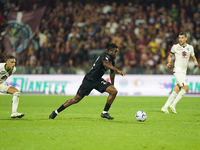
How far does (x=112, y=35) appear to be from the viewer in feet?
74.7

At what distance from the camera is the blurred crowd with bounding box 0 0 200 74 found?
20578mm

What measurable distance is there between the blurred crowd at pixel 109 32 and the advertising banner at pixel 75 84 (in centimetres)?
39

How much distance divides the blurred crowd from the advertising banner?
385 millimetres

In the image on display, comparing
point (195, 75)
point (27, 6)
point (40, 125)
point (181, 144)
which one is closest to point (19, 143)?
point (40, 125)

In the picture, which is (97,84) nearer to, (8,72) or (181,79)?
(8,72)

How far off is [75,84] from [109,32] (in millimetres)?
4734

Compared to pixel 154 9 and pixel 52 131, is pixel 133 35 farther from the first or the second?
pixel 52 131

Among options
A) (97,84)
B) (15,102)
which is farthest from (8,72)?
(97,84)

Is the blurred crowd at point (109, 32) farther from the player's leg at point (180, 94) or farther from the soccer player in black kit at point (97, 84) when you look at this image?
the soccer player in black kit at point (97, 84)

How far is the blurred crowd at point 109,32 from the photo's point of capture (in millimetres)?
20578

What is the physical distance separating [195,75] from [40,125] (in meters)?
13.3

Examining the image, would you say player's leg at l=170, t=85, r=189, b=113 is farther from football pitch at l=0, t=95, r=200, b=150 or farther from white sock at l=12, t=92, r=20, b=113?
white sock at l=12, t=92, r=20, b=113

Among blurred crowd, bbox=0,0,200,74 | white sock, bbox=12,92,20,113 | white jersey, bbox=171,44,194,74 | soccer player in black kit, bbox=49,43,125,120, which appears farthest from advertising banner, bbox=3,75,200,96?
white sock, bbox=12,92,20,113

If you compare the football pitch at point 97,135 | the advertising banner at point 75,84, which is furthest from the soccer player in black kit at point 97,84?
the advertising banner at point 75,84
